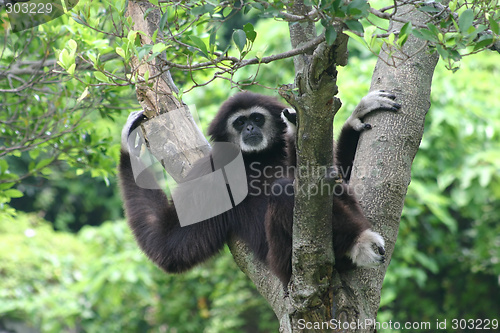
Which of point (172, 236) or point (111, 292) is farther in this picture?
point (111, 292)

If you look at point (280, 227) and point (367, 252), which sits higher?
point (280, 227)

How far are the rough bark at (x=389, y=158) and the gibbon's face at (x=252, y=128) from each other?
102cm

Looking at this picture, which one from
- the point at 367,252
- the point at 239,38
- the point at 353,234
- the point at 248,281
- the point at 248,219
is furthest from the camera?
the point at 248,281

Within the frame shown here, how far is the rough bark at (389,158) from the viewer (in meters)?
3.42

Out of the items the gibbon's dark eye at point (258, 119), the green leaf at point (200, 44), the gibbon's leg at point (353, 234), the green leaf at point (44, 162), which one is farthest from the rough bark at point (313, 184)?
the green leaf at point (44, 162)

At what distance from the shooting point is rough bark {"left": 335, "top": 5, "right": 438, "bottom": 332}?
3.42m

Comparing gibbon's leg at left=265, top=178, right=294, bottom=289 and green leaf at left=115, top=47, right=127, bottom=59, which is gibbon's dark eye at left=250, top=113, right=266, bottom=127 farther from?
green leaf at left=115, top=47, right=127, bottom=59

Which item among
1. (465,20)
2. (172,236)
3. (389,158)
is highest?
(465,20)

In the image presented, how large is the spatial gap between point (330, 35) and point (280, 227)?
1.76 meters

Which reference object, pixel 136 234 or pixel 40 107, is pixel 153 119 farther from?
pixel 40 107

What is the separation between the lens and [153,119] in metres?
4.27

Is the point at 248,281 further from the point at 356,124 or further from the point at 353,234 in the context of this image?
the point at 353,234

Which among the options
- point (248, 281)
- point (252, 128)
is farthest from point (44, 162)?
point (248, 281)

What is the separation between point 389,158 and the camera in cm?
369
